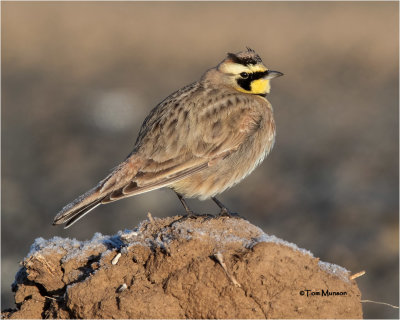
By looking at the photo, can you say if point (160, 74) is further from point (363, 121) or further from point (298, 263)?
point (298, 263)

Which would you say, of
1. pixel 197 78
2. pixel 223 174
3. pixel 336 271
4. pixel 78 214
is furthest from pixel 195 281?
pixel 197 78

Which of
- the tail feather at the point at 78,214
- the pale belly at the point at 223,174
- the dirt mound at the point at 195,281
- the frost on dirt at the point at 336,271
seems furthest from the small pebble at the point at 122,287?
the pale belly at the point at 223,174

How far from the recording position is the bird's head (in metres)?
7.74

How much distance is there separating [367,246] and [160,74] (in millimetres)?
11439

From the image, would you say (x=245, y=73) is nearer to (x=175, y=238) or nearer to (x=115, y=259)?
(x=175, y=238)

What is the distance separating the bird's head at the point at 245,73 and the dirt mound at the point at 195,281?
8.06 ft

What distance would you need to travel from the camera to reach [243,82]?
25.7ft

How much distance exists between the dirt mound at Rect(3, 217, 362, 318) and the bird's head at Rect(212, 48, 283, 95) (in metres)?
2.46

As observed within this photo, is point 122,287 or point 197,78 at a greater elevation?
point 122,287

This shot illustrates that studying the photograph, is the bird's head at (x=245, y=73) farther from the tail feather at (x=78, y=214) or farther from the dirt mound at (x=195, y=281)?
the dirt mound at (x=195, y=281)

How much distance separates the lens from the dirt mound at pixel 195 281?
5.12 metres

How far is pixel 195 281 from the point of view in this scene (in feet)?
17.0

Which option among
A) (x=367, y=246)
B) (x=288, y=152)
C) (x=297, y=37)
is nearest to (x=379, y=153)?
(x=288, y=152)

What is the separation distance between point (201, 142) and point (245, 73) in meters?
1.03
